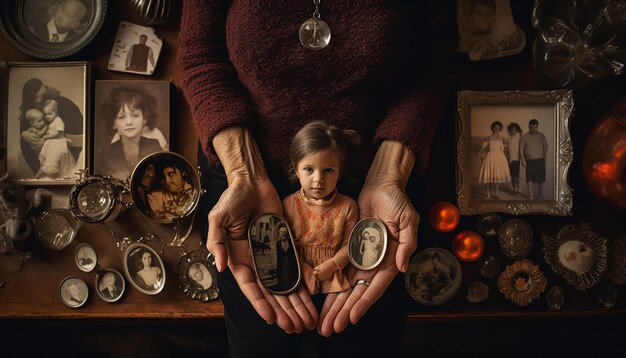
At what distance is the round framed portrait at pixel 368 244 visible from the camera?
0.77 meters

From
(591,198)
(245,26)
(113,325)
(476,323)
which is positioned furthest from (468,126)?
(113,325)

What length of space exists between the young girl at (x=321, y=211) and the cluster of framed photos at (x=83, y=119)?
2.29 feet

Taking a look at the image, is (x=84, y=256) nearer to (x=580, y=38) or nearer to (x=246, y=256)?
(x=246, y=256)

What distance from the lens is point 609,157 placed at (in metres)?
1.21

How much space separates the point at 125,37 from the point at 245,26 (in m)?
0.66

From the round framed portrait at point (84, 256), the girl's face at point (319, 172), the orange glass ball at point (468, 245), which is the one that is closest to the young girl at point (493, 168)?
the orange glass ball at point (468, 245)

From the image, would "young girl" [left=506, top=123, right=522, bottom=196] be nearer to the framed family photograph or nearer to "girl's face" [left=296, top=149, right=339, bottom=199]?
the framed family photograph

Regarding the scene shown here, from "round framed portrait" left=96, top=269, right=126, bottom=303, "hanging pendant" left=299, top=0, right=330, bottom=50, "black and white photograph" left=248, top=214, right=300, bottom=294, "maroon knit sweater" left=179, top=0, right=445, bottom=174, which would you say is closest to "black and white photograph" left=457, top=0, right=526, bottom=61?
"maroon knit sweater" left=179, top=0, right=445, bottom=174

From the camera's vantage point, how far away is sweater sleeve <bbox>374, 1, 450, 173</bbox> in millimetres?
887

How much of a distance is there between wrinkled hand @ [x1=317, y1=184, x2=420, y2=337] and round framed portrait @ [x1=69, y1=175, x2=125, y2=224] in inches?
30.4

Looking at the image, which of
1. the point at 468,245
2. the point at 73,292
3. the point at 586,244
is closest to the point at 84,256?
the point at 73,292

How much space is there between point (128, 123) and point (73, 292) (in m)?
0.54

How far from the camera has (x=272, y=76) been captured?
0.86 metres

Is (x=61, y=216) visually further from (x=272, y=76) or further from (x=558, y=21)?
(x=558, y=21)
